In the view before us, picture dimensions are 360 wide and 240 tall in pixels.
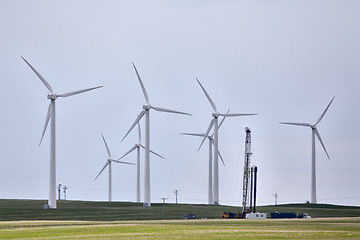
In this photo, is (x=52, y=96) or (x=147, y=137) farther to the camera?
(x=147, y=137)

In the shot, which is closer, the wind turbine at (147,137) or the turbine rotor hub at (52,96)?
the turbine rotor hub at (52,96)

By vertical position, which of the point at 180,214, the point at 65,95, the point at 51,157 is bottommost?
the point at 180,214

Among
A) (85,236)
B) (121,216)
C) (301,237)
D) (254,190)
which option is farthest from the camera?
(254,190)

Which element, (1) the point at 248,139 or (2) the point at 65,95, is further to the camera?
Result: (1) the point at 248,139

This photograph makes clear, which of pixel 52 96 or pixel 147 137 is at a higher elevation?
pixel 52 96

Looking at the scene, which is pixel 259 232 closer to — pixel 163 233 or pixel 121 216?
pixel 163 233

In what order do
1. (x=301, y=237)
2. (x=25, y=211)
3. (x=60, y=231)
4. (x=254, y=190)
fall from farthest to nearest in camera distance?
(x=254, y=190) < (x=25, y=211) < (x=60, y=231) < (x=301, y=237)

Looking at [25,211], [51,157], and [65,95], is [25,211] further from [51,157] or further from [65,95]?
[65,95]

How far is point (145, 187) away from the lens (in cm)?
18750

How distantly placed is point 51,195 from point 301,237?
9956 centimetres

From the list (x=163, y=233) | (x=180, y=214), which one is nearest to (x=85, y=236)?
(x=163, y=233)

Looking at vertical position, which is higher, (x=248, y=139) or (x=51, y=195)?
(x=248, y=139)

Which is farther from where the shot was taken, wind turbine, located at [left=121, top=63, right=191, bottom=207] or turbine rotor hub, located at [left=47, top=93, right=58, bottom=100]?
wind turbine, located at [left=121, top=63, right=191, bottom=207]

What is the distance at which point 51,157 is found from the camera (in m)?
172
